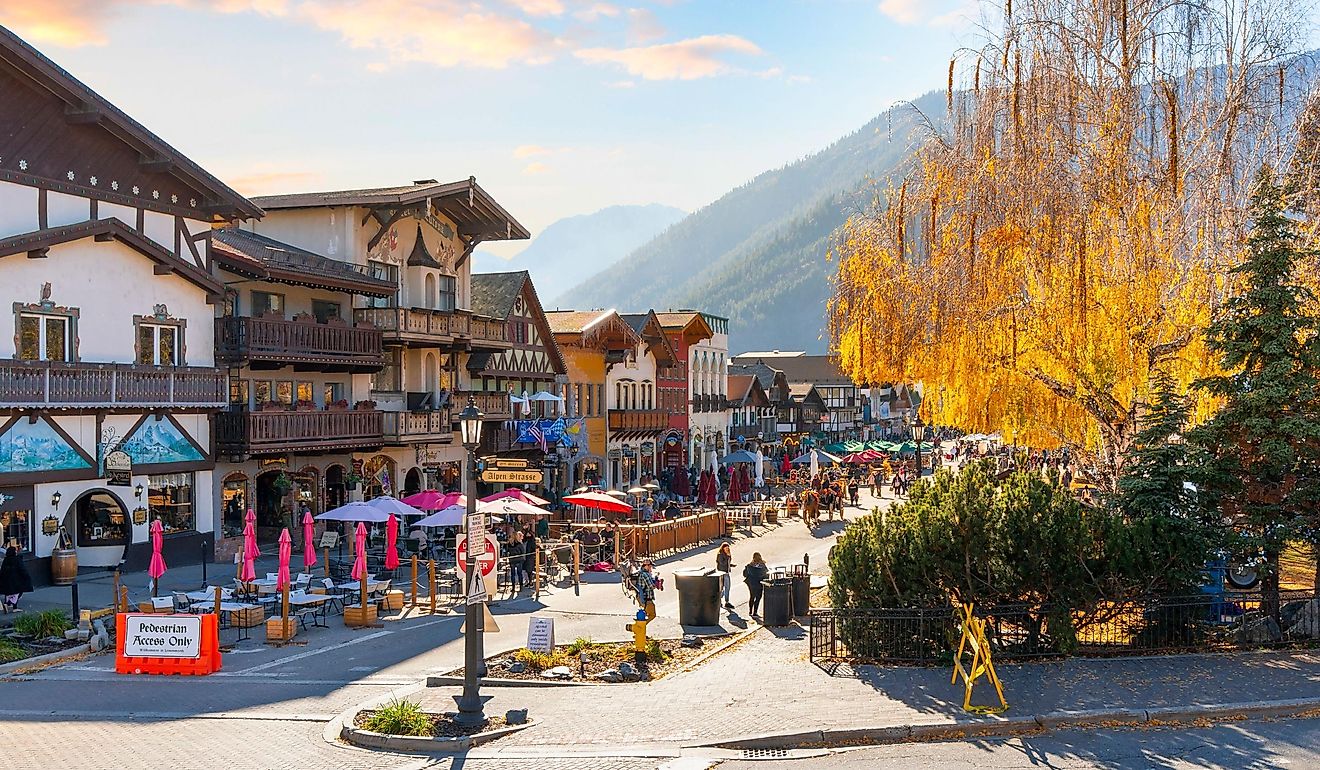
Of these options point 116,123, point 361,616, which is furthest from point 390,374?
point 361,616

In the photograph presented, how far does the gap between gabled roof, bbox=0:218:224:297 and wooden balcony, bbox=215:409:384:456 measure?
3506 mm

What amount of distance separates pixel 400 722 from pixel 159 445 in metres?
19.5

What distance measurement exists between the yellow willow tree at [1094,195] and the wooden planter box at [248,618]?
44.8 feet

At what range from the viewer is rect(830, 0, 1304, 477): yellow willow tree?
2383cm

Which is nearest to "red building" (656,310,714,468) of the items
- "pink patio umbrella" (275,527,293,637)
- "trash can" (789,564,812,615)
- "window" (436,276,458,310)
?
"window" (436,276,458,310)

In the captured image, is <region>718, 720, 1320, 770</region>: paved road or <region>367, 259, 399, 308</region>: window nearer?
<region>718, 720, 1320, 770</region>: paved road

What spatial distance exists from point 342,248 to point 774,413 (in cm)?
5665

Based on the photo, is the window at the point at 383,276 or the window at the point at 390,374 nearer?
the window at the point at 383,276

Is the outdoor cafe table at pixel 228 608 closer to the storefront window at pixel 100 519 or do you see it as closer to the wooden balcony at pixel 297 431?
the storefront window at pixel 100 519

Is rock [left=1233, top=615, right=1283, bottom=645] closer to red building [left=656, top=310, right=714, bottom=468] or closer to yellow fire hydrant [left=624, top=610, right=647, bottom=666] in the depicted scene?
yellow fire hydrant [left=624, top=610, right=647, bottom=666]

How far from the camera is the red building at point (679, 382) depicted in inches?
2815

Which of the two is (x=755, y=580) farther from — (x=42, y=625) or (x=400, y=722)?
(x=42, y=625)

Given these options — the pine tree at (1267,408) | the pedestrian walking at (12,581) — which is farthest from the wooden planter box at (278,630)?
the pine tree at (1267,408)

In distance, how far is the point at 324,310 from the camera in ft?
132
